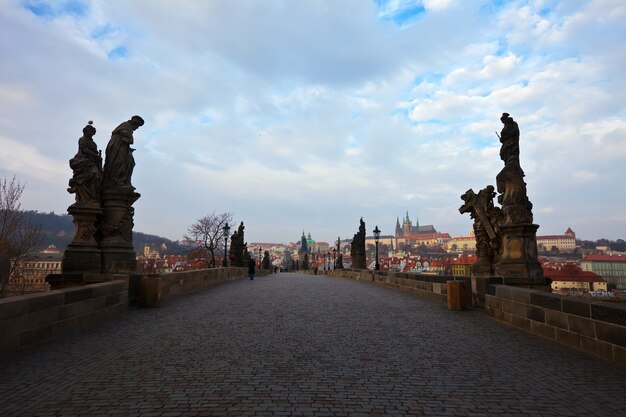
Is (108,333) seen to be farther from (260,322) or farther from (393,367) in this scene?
(393,367)

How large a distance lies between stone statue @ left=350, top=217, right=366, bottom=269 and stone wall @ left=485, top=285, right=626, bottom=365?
93.7 ft

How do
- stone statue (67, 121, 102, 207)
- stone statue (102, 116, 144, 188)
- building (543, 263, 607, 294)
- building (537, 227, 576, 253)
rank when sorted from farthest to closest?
building (537, 227, 576, 253) → building (543, 263, 607, 294) → stone statue (102, 116, 144, 188) → stone statue (67, 121, 102, 207)

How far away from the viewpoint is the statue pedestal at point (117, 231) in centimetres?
1037

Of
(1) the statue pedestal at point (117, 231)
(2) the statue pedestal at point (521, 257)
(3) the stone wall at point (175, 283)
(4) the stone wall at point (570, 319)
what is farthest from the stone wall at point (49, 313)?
(2) the statue pedestal at point (521, 257)

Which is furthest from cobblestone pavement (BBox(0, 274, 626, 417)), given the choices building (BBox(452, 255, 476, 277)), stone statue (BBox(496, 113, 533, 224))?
building (BBox(452, 255, 476, 277))

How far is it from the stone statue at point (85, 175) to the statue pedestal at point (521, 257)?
1092 cm

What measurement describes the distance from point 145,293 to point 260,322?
132 inches

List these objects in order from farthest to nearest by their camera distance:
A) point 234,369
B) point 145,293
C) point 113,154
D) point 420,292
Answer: point 420,292, point 113,154, point 145,293, point 234,369

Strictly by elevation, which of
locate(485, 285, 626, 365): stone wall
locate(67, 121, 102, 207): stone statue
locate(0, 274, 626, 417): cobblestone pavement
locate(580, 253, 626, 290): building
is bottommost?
locate(580, 253, 626, 290): building

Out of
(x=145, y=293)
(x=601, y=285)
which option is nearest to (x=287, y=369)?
(x=145, y=293)

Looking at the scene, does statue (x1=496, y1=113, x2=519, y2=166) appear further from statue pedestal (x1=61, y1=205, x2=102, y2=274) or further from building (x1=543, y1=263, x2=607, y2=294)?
building (x1=543, y1=263, x2=607, y2=294)

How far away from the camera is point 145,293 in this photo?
9.87m

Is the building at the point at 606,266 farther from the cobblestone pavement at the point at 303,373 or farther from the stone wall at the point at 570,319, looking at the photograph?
the cobblestone pavement at the point at 303,373

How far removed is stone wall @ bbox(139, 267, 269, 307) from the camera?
9898 mm
